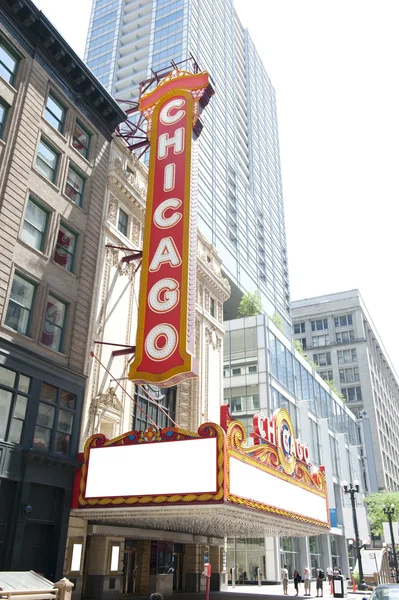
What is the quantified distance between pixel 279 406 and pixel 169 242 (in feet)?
98.7

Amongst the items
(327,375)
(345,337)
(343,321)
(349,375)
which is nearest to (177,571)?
(349,375)

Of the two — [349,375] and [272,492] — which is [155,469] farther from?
[349,375]

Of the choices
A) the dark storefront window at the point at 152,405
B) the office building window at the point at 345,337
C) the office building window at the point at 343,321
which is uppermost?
the office building window at the point at 343,321

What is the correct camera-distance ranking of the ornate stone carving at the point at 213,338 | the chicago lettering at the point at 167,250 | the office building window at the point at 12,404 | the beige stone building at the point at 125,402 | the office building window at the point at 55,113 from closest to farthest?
the office building window at the point at 12,404, the chicago lettering at the point at 167,250, the beige stone building at the point at 125,402, the office building window at the point at 55,113, the ornate stone carving at the point at 213,338

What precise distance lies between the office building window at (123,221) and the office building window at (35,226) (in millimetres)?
5750

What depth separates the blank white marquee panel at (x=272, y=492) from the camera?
1841cm

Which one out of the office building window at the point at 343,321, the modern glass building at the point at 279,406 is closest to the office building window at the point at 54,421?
the modern glass building at the point at 279,406

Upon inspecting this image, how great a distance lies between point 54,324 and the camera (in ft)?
70.7

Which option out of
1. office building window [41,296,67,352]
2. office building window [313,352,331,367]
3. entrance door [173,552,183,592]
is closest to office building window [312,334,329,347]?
office building window [313,352,331,367]

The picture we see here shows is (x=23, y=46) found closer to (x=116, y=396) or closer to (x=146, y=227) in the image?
(x=146, y=227)

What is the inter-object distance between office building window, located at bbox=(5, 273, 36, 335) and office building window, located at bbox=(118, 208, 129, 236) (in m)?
8.14

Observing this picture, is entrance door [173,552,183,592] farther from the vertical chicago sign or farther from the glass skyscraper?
the glass skyscraper

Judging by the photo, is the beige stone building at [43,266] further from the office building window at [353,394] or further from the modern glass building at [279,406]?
the office building window at [353,394]

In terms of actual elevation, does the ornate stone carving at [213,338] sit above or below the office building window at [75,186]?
below
